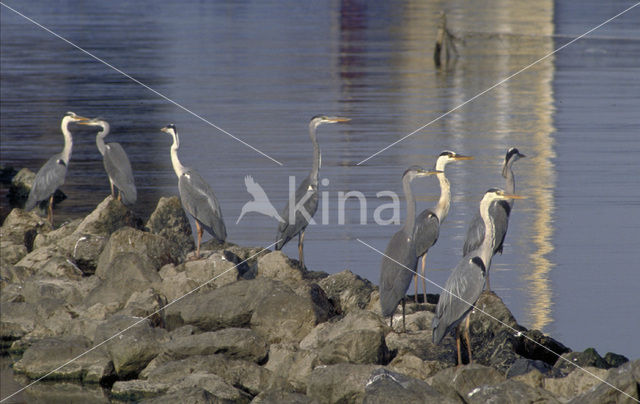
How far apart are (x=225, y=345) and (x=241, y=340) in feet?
0.53

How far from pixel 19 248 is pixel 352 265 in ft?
14.6

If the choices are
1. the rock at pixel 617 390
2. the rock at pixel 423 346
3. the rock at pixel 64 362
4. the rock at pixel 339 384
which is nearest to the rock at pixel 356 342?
the rock at pixel 423 346

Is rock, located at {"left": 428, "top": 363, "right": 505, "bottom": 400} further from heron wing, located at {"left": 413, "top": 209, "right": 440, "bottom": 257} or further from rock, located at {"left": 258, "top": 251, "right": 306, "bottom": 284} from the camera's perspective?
rock, located at {"left": 258, "top": 251, "right": 306, "bottom": 284}

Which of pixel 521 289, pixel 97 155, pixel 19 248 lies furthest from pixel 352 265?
pixel 97 155

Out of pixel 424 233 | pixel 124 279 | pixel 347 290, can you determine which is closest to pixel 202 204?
pixel 124 279

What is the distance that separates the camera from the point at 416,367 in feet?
30.0

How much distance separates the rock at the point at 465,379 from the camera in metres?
8.41

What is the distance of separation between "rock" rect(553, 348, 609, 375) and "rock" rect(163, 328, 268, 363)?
9.32 feet

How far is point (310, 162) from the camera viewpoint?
2008 centimetres

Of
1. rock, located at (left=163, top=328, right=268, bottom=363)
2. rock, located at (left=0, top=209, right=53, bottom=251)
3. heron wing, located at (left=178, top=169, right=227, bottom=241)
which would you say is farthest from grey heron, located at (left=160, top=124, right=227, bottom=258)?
rock, located at (left=163, top=328, right=268, bottom=363)

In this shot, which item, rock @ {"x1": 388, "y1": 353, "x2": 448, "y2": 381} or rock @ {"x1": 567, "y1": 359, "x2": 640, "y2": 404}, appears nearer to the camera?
rock @ {"x1": 567, "y1": 359, "x2": 640, "y2": 404}

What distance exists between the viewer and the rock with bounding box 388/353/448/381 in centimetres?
912

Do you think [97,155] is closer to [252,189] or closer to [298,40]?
[252,189]

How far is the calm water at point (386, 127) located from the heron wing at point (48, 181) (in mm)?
1038
